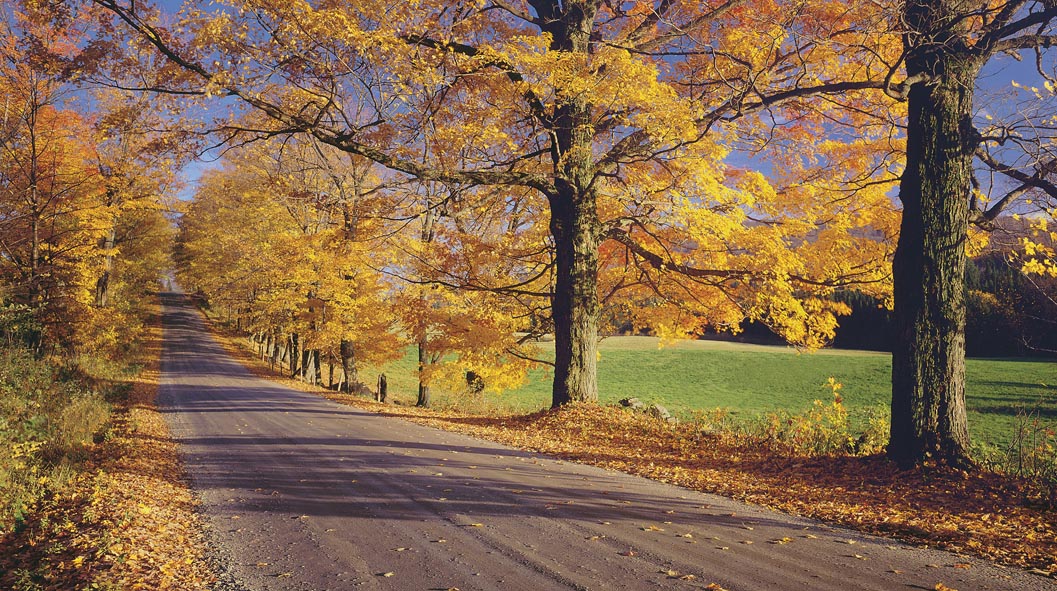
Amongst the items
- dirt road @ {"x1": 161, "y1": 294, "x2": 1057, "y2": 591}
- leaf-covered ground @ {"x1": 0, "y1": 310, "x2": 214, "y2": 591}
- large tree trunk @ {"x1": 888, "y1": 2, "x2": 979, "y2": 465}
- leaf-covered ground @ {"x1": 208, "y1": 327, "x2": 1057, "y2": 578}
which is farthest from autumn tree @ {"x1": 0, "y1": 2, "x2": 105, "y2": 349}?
large tree trunk @ {"x1": 888, "y1": 2, "x2": 979, "y2": 465}

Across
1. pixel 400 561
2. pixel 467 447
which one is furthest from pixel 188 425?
pixel 400 561

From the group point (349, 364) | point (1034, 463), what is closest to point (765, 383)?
point (349, 364)

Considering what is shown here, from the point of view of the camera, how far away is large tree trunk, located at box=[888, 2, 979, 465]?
739 centimetres

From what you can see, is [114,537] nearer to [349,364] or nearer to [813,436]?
[813,436]

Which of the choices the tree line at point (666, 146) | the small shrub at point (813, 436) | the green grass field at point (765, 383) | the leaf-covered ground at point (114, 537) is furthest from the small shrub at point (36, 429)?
the green grass field at point (765, 383)

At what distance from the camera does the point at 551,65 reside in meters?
9.84

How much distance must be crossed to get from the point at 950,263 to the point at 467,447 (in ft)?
24.2

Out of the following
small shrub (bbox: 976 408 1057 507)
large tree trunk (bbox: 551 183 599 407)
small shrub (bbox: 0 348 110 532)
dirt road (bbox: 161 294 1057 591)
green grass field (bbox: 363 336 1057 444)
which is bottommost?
green grass field (bbox: 363 336 1057 444)

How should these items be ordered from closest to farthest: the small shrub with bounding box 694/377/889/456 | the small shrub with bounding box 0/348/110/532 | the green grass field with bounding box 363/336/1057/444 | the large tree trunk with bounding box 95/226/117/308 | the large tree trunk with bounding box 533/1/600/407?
the small shrub with bounding box 0/348/110/532, the small shrub with bounding box 694/377/889/456, the large tree trunk with bounding box 533/1/600/407, the large tree trunk with bounding box 95/226/117/308, the green grass field with bounding box 363/336/1057/444

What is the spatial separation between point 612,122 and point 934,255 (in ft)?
21.1

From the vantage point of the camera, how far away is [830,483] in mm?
7168

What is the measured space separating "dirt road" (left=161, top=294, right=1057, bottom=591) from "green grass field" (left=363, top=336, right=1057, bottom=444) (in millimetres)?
15295

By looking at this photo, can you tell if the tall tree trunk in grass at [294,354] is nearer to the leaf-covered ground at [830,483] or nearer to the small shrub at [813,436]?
the leaf-covered ground at [830,483]

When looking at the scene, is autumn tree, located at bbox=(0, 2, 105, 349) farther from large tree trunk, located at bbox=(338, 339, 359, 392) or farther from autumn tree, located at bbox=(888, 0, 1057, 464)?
autumn tree, located at bbox=(888, 0, 1057, 464)
